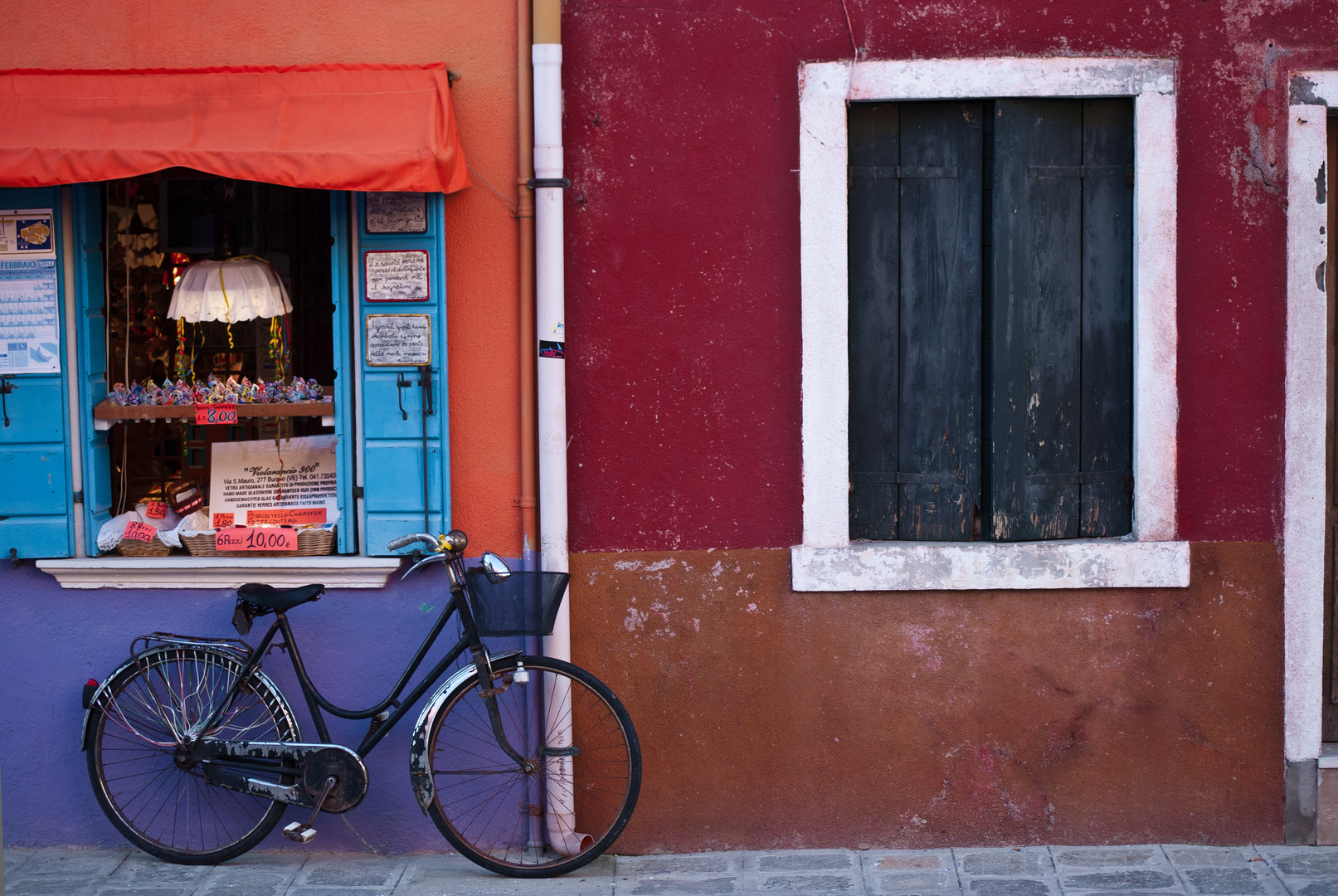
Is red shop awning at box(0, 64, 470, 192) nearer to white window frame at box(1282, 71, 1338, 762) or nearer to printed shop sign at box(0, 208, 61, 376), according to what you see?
printed shop sign at box(0, 208, 61, 376)

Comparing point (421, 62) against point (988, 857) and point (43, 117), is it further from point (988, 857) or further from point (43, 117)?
point (988, 857)

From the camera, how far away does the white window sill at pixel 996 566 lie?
447cm

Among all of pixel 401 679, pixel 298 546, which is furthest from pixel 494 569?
pixel 298 546

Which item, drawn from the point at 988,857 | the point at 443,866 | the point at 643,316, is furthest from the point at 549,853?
the point at 643,316

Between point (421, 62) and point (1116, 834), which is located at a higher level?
point (421, 62)

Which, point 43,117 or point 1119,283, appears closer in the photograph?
point 43,117

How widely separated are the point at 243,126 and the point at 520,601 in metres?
1.93

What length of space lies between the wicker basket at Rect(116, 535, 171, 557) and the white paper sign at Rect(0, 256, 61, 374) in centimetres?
70

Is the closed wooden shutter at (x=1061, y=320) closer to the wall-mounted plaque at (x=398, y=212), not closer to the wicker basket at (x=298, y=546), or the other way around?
the wall-mounted plaque at (x=398, y=212)

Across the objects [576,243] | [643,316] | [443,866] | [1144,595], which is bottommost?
[443,866]

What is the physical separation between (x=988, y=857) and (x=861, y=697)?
0.75 metres

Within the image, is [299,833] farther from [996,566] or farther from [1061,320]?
[1061,320]

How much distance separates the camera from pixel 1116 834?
14.9 ft

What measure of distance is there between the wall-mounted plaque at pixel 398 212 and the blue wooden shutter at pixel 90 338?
3.68 feet
